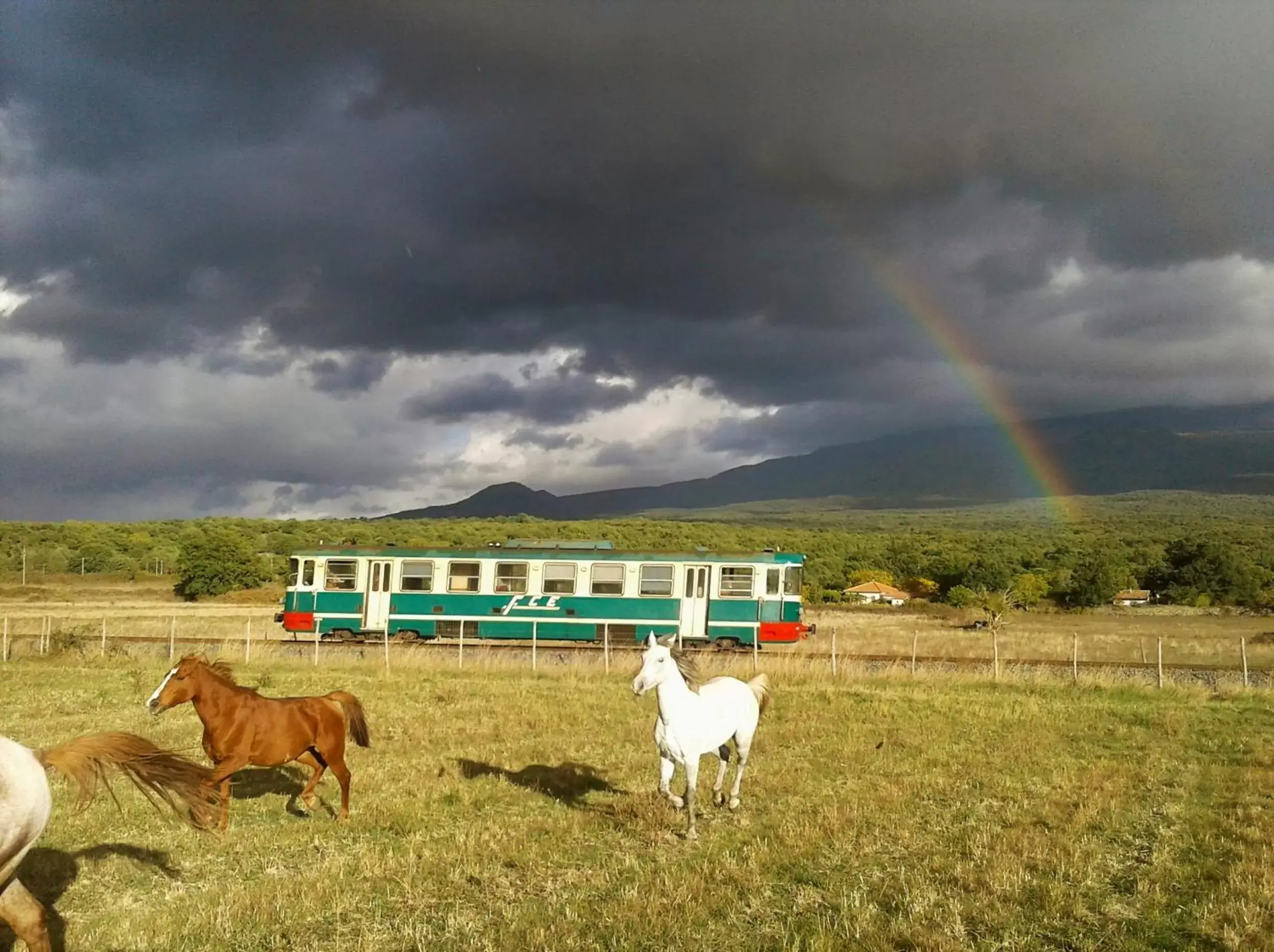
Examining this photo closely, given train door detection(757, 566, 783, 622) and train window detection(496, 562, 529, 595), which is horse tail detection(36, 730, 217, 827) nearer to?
train window detection(496, 562, 529, 595)

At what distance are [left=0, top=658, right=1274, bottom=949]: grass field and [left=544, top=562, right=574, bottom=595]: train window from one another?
41.0 ft

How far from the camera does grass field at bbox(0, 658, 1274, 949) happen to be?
21.9 feet

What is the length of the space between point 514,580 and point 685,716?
20.3m

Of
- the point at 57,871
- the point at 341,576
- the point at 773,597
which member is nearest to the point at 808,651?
the point at 773,597

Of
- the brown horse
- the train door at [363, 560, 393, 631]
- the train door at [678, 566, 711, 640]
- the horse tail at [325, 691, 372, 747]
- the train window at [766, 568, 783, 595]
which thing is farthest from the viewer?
the train door at [363, 560, 393, 631]

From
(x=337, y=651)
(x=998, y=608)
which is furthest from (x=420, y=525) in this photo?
(x=337, y=651)

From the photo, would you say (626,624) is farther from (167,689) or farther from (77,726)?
(167,689)

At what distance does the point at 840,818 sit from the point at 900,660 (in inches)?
776

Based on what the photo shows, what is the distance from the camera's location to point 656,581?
28.7m

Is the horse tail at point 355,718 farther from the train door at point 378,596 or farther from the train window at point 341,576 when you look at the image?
the train window at point 341,576

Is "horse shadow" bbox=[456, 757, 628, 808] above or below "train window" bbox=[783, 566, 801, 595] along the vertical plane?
below

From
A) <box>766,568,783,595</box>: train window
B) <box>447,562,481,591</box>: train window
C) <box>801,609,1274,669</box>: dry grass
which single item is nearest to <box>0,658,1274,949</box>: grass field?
<box>766,568,783,595</box>: train window

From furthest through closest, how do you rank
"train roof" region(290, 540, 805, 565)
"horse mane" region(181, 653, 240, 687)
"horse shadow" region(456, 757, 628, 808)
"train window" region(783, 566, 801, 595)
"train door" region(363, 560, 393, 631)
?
"train door" region(363, 560, 393, 631) < "train window" region(783, 566, 801, 595) < "train roof" region(290, 540, 805, 565) < "horse shadow" region(456, 757, 628, 808) < "horse mane" region(181, 653, 240, 687)

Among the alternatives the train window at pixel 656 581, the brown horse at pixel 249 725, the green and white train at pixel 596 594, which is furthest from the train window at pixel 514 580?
the brown horse at pixel 249 725
